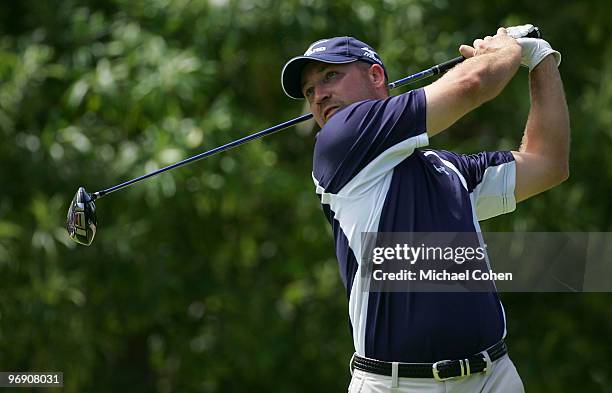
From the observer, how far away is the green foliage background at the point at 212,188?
296 inches

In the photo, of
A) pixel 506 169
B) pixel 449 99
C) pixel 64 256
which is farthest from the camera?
pixel 64 256

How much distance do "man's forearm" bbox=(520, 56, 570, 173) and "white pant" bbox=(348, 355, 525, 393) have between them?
29.5 inches

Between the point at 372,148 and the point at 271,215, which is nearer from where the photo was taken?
the point at 372,148

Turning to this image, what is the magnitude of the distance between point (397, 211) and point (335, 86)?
1.67 feet

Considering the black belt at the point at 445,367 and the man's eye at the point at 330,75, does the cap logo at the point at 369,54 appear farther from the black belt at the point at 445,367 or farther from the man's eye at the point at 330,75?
the black belt at the point at 445,367

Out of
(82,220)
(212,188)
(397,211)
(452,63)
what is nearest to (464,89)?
(397,211)

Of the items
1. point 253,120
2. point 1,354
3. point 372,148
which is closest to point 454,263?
point 372,148

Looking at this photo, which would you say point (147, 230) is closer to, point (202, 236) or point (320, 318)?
point (202, 236)

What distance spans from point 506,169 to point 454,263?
53cm

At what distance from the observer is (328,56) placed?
12.4 ft

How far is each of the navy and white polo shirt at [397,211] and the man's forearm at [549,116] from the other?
42 cm

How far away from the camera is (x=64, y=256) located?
777 centimetres

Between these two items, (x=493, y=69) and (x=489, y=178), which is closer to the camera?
(x=493, y=69)

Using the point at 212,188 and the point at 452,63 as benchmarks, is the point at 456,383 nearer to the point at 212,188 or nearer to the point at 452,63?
the point at 452,63
